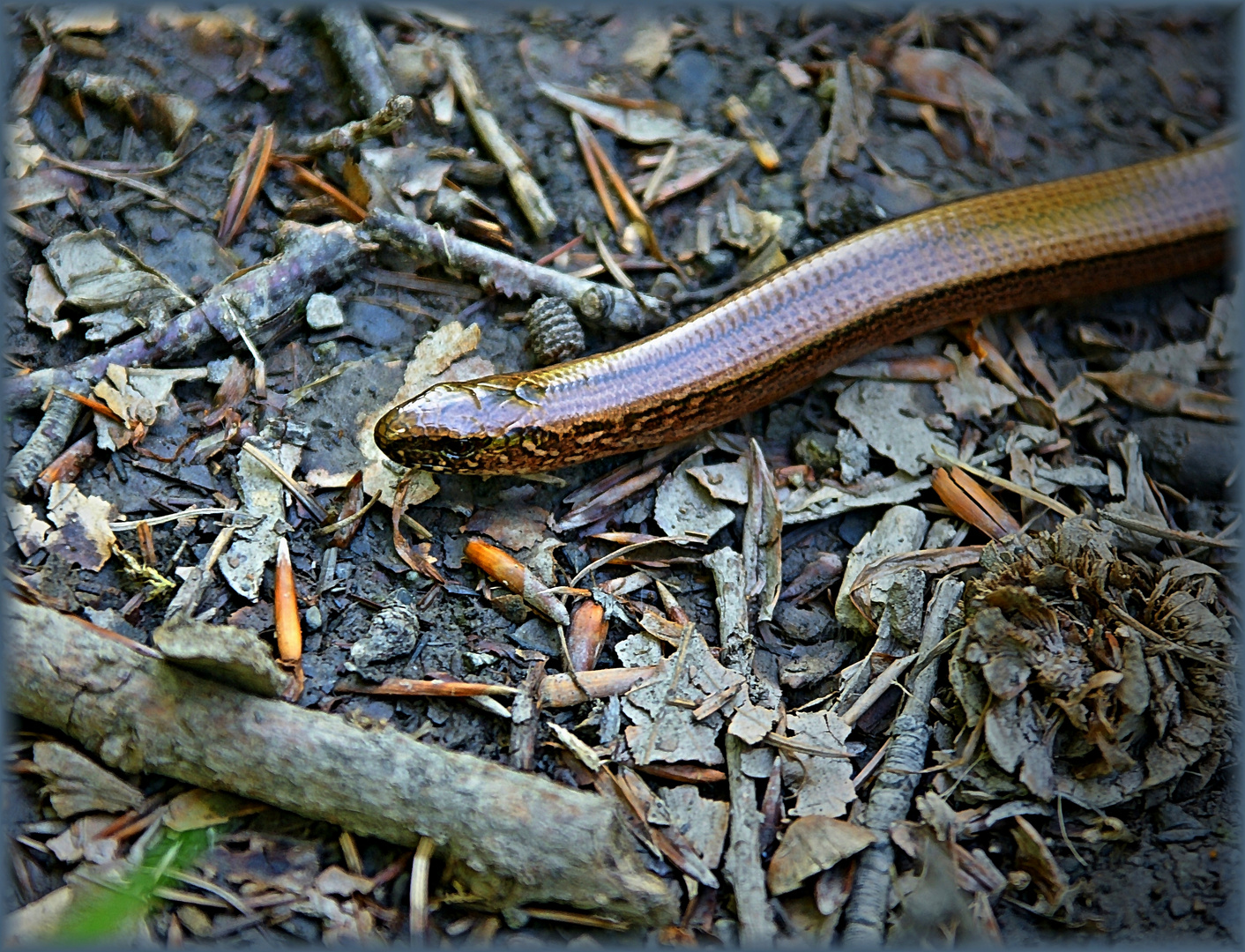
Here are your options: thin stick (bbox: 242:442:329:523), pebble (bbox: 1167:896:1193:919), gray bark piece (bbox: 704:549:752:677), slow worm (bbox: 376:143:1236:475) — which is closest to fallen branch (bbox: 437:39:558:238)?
slow worm (bbox: 376:143:1236:475)

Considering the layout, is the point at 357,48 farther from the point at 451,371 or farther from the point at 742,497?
the point at 742,497

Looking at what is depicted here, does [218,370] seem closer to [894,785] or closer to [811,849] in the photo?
[811,849]

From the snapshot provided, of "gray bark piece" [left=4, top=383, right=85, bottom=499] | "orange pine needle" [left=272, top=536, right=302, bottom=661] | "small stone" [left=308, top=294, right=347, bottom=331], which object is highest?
"small stone" [left=308, top=294, right=347, bottom=331]

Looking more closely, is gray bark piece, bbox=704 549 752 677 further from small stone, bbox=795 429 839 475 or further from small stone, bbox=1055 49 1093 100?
small stone, bbox=1055 49 1093 100

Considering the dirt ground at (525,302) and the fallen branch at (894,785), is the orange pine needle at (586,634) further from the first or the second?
the fallen branch at (894,785)

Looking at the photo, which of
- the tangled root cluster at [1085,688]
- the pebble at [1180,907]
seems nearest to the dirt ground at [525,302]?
the pebble at [1180,907]

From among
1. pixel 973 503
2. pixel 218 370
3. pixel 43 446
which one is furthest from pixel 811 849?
pixel 43 446
